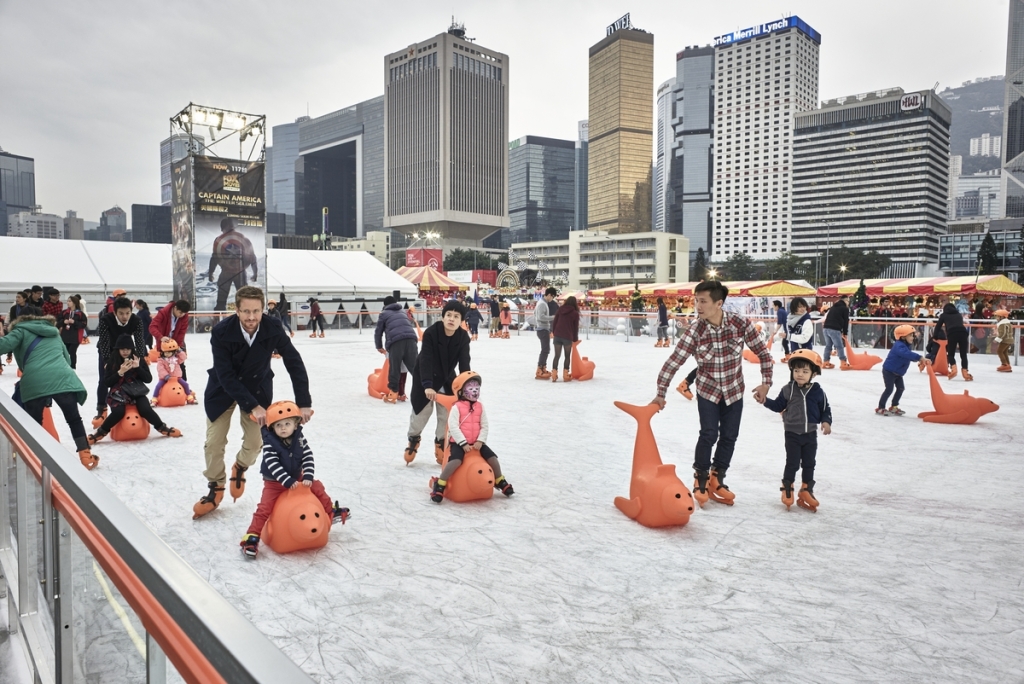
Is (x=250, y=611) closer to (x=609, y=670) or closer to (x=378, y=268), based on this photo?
(x=609, y=670)

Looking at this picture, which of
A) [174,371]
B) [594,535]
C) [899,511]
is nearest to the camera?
[594,535]

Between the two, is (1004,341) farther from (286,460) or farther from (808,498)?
(286,460)

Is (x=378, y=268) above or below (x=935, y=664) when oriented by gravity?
above

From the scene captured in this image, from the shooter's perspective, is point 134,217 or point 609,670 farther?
point 134,217

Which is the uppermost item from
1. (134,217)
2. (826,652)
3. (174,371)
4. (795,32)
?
(795,32)

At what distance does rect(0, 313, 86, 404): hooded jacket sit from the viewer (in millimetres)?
4922

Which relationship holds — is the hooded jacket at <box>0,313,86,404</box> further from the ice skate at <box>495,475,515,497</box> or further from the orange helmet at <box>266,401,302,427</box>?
the ice skate at <box>495,475,515,497</box>

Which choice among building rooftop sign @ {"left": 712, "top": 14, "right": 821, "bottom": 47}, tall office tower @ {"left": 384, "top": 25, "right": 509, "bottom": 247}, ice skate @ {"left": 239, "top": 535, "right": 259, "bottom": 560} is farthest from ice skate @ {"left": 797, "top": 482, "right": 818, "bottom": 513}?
building rooftop sign @ {"left": 712, "top": 14, "right": 821, "bottom": 47}

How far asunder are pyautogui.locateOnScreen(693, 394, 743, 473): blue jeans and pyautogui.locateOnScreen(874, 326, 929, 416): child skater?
4585mm

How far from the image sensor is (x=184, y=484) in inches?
208

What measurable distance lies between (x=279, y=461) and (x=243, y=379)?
2.58 ft

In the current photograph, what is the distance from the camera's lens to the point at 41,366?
16.4 ft

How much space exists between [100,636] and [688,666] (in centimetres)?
215

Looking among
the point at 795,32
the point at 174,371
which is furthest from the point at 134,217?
the point at 174,371
